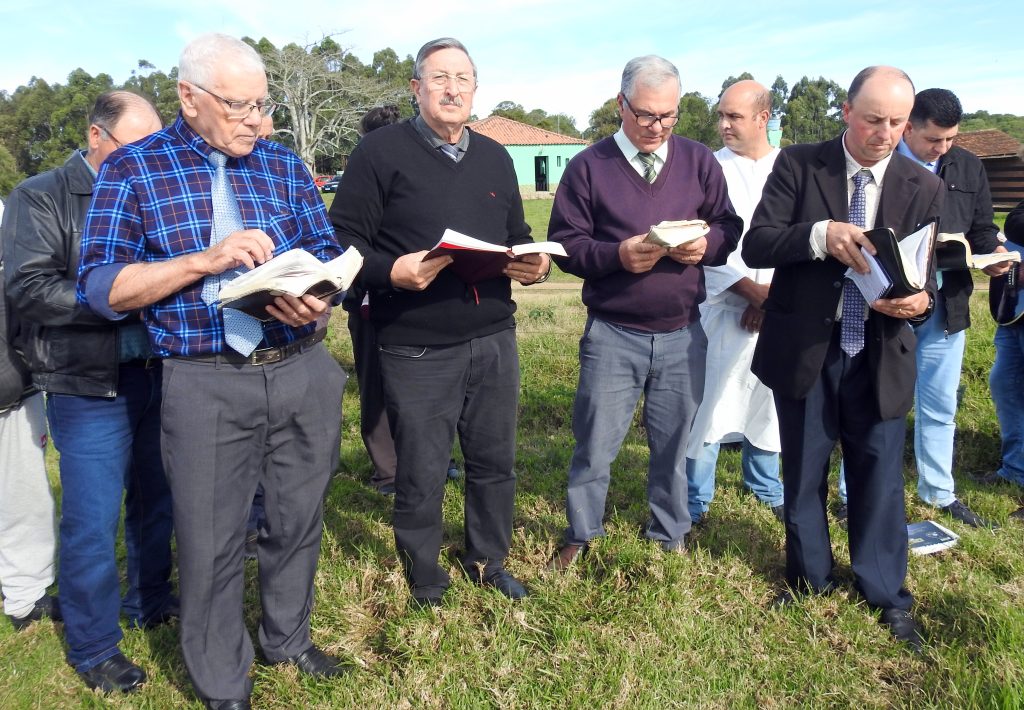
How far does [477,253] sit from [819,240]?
4.32ft

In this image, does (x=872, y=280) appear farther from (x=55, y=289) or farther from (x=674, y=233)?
(x=55, y=289)

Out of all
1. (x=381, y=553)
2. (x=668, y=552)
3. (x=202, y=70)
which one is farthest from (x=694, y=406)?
(x=202, y=70)

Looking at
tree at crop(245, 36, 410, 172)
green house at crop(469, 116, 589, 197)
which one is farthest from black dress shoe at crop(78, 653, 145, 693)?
green house at crop(469, 116, 589, 197)

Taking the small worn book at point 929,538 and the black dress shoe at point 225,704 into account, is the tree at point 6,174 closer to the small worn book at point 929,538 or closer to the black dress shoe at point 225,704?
the black dress shoe at point 225,704

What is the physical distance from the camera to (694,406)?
3.57 metres

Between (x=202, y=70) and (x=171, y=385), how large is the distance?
3.36ft

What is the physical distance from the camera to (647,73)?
3.23 meters

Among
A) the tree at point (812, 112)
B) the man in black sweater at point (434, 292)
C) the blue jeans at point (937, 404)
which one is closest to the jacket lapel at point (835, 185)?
the man in black sweater at point (434, 292)

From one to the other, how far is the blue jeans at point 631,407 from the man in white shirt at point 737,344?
1.85ft

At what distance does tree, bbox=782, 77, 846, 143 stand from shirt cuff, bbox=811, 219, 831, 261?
196 feet

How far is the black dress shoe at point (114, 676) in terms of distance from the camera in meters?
2.90

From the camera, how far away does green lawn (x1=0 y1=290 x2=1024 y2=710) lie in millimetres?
2730

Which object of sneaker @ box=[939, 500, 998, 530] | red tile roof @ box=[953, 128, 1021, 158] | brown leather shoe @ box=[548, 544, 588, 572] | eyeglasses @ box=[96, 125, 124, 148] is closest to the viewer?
eyeglasses @ box=[96, 125, 124, 148]

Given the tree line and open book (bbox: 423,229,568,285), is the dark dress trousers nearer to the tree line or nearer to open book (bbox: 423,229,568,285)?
open book (bbox: 423,229,568,285)
